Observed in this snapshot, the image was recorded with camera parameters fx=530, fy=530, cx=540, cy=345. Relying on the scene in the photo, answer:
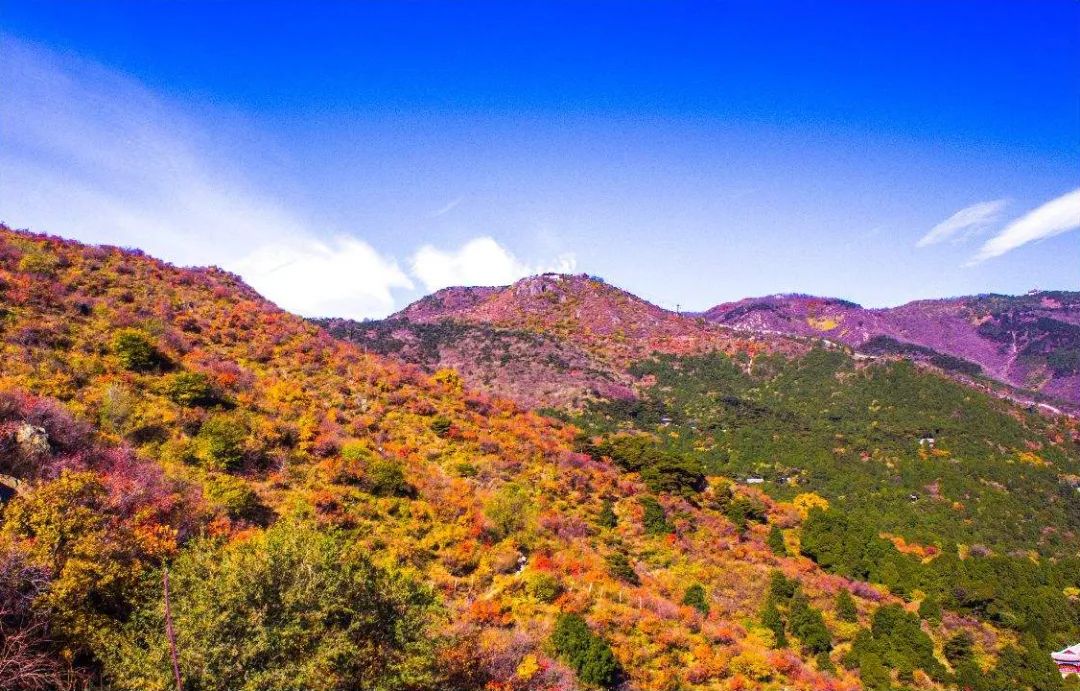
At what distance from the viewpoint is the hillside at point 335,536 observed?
30.9 ft

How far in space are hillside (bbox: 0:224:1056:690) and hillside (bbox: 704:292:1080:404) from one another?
367ft

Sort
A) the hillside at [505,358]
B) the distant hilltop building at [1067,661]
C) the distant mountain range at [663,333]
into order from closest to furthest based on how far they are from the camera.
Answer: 1. the distant hilltop building at [1067,661]
2. the hillside at [505,358]
3. the distant mountain range at [663,333]

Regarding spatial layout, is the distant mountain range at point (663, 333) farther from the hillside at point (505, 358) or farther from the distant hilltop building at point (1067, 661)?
the distant hilltop building at point (1067, 661)

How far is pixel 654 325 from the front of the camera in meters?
97.3

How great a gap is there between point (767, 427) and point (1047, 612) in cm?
3239

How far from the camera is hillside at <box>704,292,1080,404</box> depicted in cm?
12794

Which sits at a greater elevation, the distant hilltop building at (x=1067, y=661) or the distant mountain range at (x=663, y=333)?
the distant mountain range at (x=663, y=333)

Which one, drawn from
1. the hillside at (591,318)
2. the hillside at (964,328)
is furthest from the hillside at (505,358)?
the hillside at (964,328)

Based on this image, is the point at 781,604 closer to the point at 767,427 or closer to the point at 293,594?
the point at 293,594

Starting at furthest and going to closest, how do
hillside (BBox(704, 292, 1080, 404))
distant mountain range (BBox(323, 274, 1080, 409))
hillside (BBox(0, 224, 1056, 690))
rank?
hillside (BBox(704, 292, 1080, 404)) → distant mountain range (BBox(323, 274, 1080, 409)) → hillside (BBox(0, 224, 1056, 690))

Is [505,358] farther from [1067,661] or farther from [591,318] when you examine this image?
[1067,661]

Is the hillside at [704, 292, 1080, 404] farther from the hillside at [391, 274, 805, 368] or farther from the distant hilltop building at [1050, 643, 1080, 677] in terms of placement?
the distant hilltop building at [1050, 643, 1080, 677]

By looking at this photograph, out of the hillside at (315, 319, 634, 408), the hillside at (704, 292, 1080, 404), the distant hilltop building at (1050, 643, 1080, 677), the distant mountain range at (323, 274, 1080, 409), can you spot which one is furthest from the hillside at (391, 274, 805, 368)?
the distant hilltop building at (1050, 643, 1080, 677)

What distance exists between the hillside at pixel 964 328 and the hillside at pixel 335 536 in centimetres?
11194
